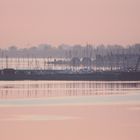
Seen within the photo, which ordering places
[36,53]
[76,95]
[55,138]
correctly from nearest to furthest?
[55,138] → [36,53] → [76,95]

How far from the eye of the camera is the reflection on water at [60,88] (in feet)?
17.1

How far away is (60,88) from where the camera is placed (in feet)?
17.7

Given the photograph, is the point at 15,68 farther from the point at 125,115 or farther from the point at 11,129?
the point at 125,115

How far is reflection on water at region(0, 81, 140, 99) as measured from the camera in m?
5.22

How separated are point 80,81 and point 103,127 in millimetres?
760

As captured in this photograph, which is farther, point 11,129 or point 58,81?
point 58,81

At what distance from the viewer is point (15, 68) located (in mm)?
5102

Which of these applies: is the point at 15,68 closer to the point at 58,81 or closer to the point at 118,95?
the point at 58,81

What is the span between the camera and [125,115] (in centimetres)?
499

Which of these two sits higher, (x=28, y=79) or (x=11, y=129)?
(x=28, y=79)

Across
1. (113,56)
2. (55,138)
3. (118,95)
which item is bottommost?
(55,138)

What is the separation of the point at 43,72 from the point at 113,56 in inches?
29.1

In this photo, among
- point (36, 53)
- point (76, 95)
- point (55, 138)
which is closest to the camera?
point (55, 138)

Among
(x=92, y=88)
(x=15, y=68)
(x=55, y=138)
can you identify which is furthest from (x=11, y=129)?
(x=92, y=88)
